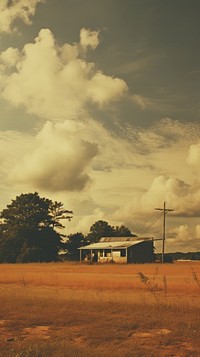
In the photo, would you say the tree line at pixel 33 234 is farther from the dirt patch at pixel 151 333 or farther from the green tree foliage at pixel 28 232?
the dirt patch at pixel 151 333

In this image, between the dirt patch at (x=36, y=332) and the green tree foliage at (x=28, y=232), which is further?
the green tree foliage at (x=28, y=232)

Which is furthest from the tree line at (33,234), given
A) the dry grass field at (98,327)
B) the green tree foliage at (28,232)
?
the dry grass field at (98,327)

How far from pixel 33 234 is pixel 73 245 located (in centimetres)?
1272

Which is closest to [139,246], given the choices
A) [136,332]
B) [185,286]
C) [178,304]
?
[185,286]

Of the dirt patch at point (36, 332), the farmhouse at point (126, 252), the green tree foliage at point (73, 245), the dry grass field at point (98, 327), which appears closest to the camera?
the dry grass field at point (98, 327)

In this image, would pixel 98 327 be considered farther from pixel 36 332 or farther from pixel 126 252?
pixel 126 252

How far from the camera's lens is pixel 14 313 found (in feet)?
44.0

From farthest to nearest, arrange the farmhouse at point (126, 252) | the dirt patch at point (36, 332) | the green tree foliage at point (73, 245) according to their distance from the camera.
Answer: the green tree foliage at point (73, 245)
the farmhouse at point (126, 252)
the dirt patch at point (36, 332)

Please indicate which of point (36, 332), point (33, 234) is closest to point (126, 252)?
point (33, 234)

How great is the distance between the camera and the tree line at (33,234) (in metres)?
76.6

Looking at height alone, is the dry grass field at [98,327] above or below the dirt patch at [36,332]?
above

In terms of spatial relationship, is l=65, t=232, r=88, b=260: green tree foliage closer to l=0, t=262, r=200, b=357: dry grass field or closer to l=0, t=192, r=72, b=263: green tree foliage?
l=0, t=192, r=72, b=263: green tree foliage

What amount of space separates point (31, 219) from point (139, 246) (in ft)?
74.1

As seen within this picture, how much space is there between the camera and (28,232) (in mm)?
78000
